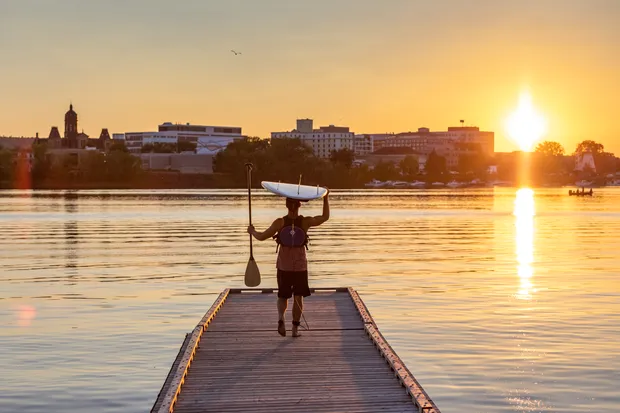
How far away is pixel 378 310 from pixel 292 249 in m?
10.6

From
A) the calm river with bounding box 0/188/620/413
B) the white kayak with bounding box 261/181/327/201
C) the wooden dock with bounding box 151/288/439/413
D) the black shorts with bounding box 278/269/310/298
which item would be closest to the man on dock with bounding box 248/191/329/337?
the black shorts with bounding box 278/269/310/298

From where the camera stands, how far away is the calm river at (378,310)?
18.6m

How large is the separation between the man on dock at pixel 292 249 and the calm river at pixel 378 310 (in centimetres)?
277

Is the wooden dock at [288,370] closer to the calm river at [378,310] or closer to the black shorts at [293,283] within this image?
the black shorts at [293,283]

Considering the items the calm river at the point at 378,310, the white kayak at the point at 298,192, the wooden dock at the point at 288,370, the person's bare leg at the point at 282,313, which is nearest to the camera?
the wooden dock at the point at 288,370

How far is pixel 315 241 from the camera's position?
60.4 meters

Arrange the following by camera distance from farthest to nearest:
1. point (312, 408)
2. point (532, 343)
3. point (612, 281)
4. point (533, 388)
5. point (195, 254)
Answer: point (195, 254) → point (612, 281) → point (532, 343) → point (533, 388) → point (312, 408)

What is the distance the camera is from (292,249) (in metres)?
18.5

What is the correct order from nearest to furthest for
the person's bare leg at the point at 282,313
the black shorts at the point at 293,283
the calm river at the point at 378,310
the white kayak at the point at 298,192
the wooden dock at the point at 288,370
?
the wooden dock at the point at 288,370, the white kayak at the point at 298,192, the calm river at the point at 378,310, the black shorts at the point at 293,283, the person's bare leg at the point at 282,313

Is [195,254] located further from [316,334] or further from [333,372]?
[333,372]

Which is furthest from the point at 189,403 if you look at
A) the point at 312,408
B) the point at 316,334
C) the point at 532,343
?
the point at 532,343

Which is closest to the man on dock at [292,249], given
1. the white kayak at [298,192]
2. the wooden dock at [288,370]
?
the white kayak at [298,192]

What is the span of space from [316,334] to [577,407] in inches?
199

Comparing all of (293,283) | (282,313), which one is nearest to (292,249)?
(293,283)
